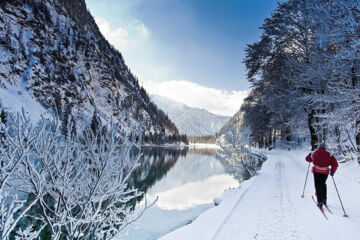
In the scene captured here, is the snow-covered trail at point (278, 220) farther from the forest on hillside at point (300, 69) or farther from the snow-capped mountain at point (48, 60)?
the snow-capped mountain at point (48, 60)

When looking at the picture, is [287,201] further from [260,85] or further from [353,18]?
[260,85]

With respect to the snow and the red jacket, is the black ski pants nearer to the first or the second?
the red jacket

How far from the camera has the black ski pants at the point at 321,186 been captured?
18.9 ft

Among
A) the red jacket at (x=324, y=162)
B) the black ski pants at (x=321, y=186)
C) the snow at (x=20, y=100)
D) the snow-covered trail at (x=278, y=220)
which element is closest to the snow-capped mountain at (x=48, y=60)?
the snow at (x=20, y=100)

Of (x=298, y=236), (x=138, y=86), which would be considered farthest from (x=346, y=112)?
(x=138, y=86)

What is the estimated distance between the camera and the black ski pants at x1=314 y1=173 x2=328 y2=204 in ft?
18.9

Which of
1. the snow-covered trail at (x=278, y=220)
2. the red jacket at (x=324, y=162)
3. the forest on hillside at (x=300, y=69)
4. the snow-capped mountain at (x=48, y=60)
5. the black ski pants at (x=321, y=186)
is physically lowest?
the snow-covered trail at (x=278, y=220)

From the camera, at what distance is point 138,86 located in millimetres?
147500

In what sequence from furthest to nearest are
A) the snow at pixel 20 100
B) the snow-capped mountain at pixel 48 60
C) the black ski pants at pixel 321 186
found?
the snow-capped mountain at pixel 48 60 < the snow at pixel 20 100 < the black ski pants at pixel 321 186

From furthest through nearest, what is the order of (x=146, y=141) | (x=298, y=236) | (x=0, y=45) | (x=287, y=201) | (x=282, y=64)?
1. (x=146, y=141)
2. (x=0, y=45)
3. (x=282, y=64)
4. (x=287, y=201)
5. (x=298, y=236)

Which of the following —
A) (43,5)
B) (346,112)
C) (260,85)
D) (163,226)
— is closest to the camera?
(346,112)

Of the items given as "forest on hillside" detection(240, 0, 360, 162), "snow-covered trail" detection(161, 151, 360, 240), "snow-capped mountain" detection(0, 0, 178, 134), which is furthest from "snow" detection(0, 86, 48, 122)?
"snow-covered trail" detection(161, 151, 360, 240)

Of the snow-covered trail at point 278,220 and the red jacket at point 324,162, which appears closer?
the snow-covered trail at point 278,220

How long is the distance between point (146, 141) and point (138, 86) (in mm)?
62772
